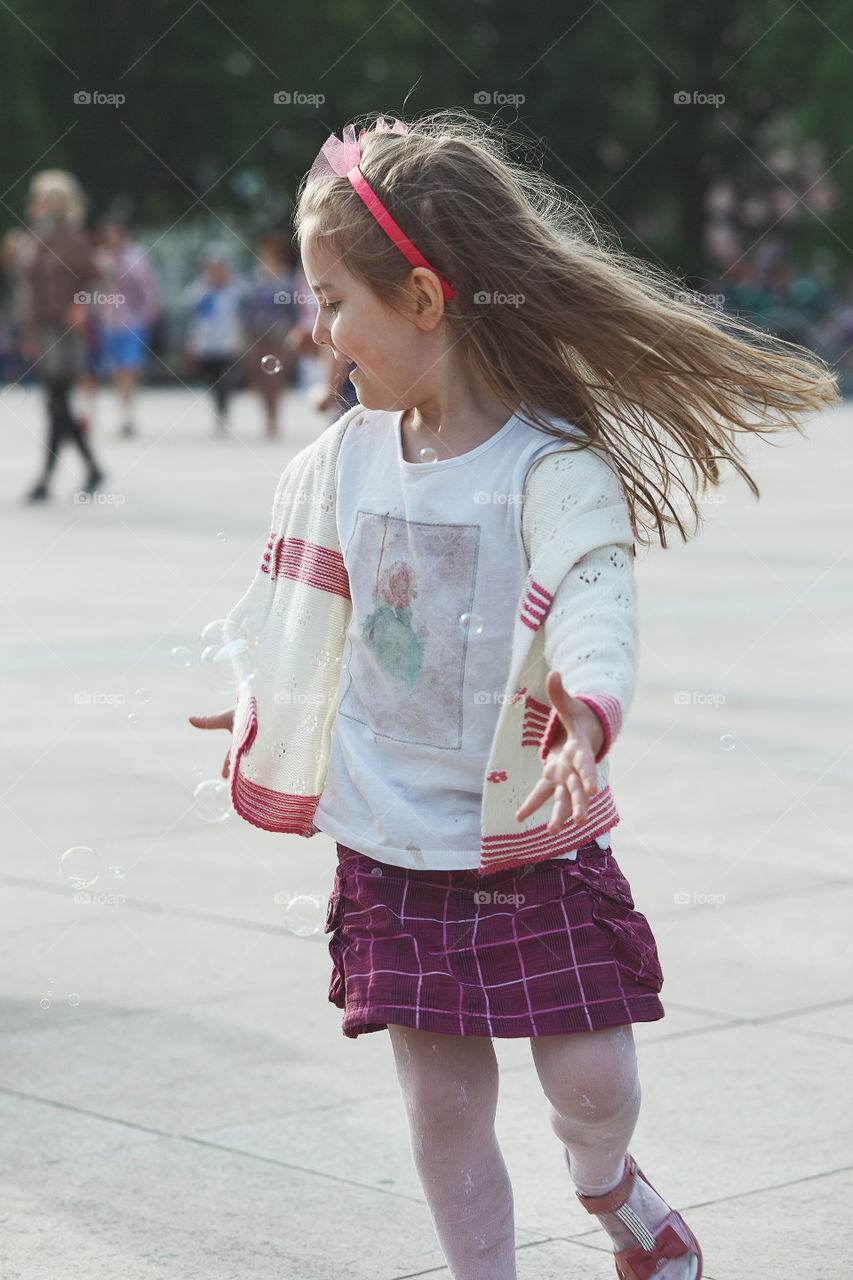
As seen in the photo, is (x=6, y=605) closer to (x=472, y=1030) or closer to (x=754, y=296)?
(x=472, y=1030)

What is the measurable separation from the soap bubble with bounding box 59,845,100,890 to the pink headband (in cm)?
133

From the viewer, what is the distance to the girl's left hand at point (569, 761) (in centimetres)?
218

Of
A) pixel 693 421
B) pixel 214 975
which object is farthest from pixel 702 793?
pixel 693 421

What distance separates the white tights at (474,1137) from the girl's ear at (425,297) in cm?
94

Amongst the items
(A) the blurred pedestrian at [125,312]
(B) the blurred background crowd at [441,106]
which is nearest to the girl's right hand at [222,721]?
(A) the blurred pedestrian at [125,312]

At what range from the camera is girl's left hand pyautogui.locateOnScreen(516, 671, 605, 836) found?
7.15 feet

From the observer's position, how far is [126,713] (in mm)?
7418
